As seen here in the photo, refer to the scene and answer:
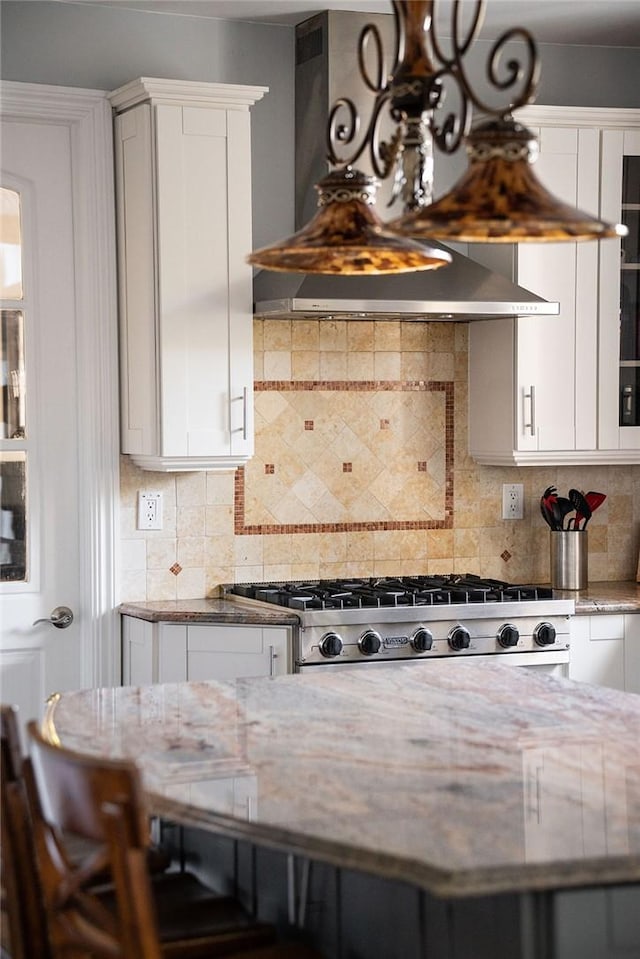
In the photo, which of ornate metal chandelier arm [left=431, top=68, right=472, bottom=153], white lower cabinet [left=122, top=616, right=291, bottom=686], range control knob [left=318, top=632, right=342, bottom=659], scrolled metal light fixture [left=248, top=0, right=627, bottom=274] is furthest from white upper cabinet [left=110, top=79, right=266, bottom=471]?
ornate metal chandelier arm [left=431, top=68, right=472, bottom=153]

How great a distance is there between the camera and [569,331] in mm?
4863

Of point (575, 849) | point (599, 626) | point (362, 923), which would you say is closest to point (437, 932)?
point (362, 923)

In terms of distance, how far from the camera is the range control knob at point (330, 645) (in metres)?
4.19

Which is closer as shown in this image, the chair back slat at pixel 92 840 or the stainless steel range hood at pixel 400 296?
the chair back slat at pixel 92 840

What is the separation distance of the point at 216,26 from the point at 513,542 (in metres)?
2.20

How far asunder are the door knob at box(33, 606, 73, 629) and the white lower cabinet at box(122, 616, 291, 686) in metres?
0.32

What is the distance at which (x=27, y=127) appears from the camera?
4.50m

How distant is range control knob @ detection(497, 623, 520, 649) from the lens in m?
4.39

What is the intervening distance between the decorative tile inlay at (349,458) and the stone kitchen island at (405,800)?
176 cm

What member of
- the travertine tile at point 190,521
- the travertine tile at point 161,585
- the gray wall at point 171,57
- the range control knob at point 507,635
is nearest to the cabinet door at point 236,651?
the travertine tile at point 161,585

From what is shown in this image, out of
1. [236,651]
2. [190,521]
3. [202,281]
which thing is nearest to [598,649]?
[236,651]

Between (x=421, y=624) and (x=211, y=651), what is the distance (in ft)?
2.25

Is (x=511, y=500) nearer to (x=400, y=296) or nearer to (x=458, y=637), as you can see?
(x=458, y=637)

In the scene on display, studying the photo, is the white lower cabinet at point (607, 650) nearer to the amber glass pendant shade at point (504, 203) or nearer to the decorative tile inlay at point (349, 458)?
the decorative tile inlay at point (349, 458)
